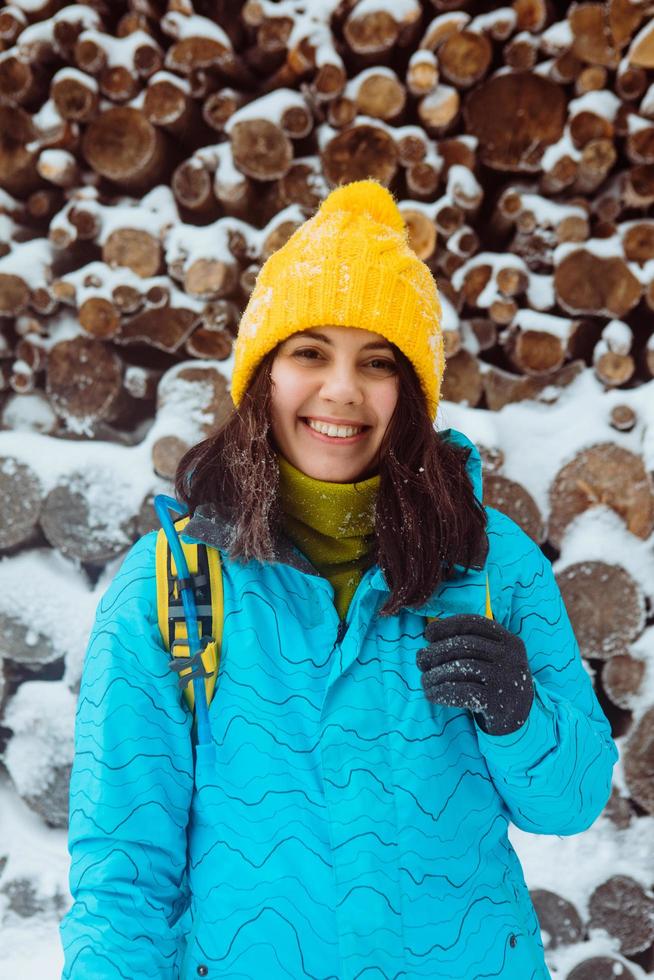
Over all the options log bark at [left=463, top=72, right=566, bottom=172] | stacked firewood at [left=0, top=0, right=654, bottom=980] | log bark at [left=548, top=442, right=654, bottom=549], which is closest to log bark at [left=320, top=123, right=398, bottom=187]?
stacked firewood at [left=0, top=0, right=654, bottom=980]

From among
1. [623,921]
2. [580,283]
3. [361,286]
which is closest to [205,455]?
[361,286]

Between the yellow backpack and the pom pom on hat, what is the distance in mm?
626

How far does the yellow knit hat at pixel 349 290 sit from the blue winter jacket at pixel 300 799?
35cm

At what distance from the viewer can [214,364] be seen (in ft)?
7.55

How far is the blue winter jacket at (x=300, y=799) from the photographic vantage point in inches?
36.7

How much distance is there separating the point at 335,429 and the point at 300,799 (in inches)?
20.6

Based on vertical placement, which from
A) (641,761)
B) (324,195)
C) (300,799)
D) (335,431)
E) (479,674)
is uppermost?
(324,195)

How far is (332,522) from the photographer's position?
1166mm

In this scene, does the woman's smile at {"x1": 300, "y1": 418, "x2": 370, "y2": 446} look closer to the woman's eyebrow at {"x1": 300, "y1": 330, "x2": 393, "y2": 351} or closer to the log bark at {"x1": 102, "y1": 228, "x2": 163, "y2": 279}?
the woman's eyebrow at {"x1": 300, "y1": 330, "x2": 393, "y2": 351}

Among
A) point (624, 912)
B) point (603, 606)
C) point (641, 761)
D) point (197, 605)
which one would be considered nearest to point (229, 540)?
point (197, 605)

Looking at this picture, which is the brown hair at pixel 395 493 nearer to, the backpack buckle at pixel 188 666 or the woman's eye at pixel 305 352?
the woman's eye at pixel 305 352

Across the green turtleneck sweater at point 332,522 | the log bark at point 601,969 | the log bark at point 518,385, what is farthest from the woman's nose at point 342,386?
the log bark at point 601,969

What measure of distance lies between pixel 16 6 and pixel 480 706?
99.4 inches

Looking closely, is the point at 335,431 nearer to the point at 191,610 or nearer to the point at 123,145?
the point at 191,610
